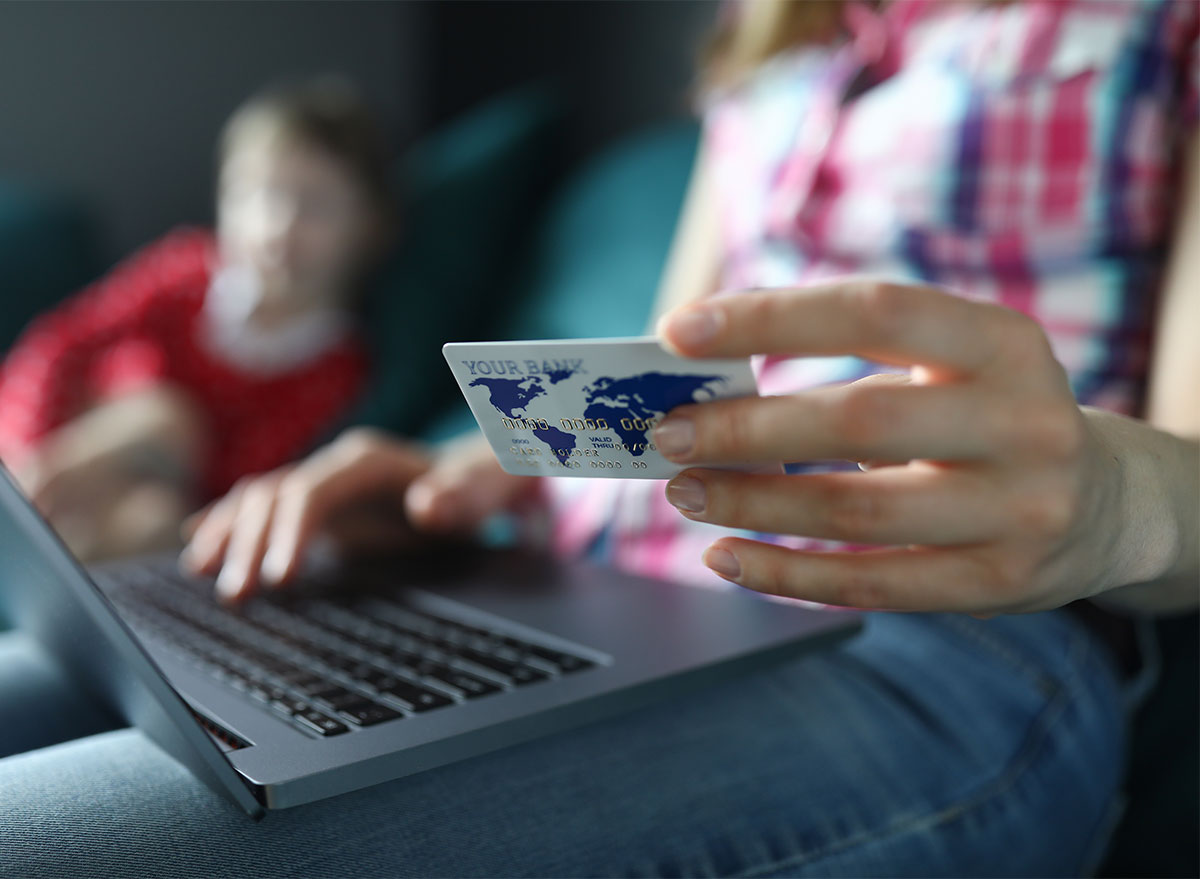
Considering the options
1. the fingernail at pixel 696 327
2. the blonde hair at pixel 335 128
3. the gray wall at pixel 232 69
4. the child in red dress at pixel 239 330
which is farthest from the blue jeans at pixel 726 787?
the gray wall at pixel 232 69

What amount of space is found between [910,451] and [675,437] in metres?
0.08

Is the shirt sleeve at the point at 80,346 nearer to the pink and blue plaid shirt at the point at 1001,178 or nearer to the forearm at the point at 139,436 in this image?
the forearm at the point at 139,436

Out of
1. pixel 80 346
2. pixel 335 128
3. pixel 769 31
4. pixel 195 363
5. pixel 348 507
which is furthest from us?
pixel 335 128

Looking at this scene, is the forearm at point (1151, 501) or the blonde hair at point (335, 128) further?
the blonde hair at point (335, 128)

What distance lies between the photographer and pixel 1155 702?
698 millimetres

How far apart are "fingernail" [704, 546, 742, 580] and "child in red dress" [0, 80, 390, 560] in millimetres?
1107

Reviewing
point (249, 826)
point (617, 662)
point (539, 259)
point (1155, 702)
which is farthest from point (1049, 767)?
point (539, 259)

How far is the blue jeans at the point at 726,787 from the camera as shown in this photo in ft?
1.36

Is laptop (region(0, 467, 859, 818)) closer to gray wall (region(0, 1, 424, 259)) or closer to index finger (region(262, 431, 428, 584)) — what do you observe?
index finger (region(262, 431, 428, 584))

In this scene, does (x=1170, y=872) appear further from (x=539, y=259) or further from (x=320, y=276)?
(x=320, y=276)

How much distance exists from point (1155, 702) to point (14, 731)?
29.6 inches

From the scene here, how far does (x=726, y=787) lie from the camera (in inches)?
20.1

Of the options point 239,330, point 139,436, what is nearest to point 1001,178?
point 139,436

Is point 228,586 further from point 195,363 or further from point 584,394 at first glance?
point 195,363
